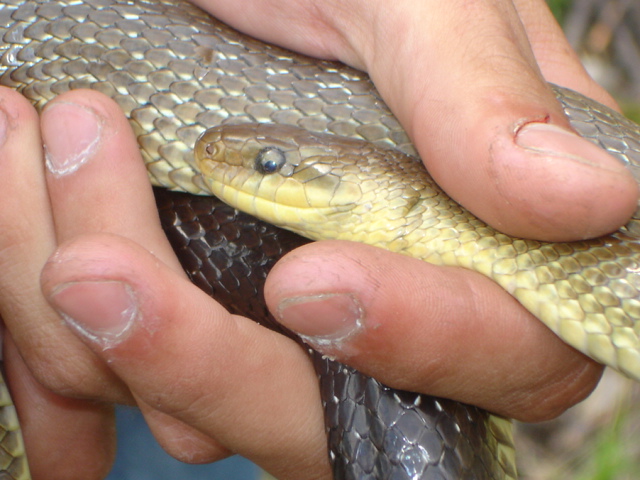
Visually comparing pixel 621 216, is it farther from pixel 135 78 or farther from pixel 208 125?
pixel 135 78

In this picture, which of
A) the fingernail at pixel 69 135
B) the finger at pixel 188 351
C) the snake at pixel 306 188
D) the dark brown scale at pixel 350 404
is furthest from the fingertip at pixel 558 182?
the fingernail at pixel 69 135

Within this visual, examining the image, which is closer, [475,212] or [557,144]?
[557,144]

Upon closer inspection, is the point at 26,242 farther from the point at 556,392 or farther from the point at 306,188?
the point at 556,392

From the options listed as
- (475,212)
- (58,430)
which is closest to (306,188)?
(475,212)

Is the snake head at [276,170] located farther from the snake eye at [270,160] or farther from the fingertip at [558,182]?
the fingertip at [558,182]

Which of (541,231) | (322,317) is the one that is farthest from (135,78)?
(541,231)

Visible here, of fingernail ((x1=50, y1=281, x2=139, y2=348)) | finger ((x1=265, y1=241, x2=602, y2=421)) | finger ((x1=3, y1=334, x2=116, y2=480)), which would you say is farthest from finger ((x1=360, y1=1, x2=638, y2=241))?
finger ((x1=3, y1=334, x2=116, y2=480))
